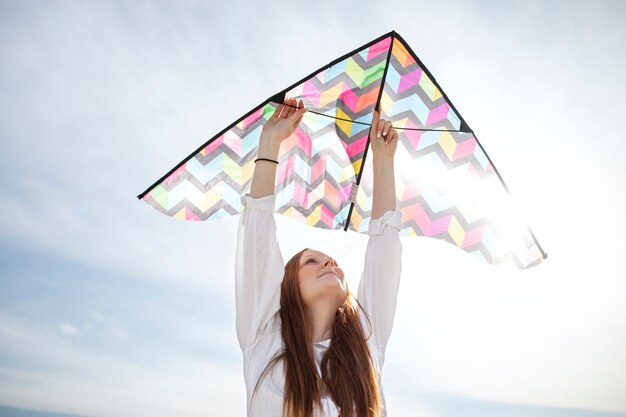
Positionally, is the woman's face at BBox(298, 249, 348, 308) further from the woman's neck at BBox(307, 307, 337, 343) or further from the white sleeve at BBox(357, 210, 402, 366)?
the white sleeve at BBox(357, 210, 402, 366)

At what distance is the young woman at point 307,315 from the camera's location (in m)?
2.56

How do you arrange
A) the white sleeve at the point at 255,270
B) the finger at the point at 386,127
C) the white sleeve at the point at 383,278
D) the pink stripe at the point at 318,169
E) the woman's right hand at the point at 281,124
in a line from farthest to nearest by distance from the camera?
the pink stripe at the point at 318,169 < the finger at the point at 386,127 < the white sleeve at the point at 383,278 < the woman's right hand at the point at 281,124 < the white sleeve at the point at 255,270

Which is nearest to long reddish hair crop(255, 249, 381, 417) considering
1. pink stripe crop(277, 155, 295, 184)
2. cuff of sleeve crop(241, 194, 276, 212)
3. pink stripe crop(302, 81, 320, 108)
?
cuff of sleeve crop(241, 194, 276, 212)

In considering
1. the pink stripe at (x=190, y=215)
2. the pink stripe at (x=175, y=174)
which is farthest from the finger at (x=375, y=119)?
the pink stripe at (x=190, y=215)

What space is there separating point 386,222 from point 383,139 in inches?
23.8

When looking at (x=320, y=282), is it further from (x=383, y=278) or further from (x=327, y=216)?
(x=327, y=216)

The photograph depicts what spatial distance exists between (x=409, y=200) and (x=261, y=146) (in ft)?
4.76

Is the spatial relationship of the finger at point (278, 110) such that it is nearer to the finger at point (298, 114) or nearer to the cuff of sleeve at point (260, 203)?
the finger at point (298, 114)

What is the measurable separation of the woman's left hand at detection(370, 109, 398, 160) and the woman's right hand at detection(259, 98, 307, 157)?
48 cm

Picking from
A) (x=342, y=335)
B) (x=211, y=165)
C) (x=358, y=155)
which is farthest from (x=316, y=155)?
(x=342, y=335)

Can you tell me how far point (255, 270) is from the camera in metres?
2.76

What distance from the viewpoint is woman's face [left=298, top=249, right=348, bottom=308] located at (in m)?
2.90

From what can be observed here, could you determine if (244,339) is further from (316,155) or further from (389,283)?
(316,155)

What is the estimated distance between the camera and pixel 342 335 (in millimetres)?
2893
